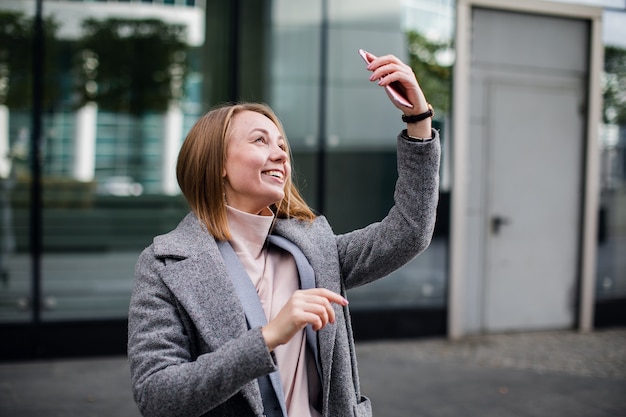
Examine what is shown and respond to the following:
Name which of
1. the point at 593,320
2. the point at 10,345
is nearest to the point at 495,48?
the point at 593,320

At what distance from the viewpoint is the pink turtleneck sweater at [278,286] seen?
1.78m

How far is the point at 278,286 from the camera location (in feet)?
6.02

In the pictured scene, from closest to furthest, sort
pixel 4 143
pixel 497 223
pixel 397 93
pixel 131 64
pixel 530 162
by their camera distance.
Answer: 1. pixel 397 93
2. pixel 4 143
3. pixel 131 64
4. pixel 497 223
5. pixel 530 162

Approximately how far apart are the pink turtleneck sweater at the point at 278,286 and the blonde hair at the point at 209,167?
49mm

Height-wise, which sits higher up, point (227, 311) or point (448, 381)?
point (227, 311)

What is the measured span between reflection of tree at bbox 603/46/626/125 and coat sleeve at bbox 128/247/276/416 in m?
7.39

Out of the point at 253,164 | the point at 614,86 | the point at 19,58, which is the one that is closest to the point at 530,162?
the point at 614,86

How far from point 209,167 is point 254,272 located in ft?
1.02

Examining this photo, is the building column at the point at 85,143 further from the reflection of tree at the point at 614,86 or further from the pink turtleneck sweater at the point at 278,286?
the reflection of tree at the point at 614,86

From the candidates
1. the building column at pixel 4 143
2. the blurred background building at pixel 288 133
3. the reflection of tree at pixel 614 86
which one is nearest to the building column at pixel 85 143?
the blurred background building at pixel 288 133

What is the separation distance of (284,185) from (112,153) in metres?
5.00

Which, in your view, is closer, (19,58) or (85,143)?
(19,58)

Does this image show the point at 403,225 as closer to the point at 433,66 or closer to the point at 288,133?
the point at 288,133

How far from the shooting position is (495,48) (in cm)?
747
